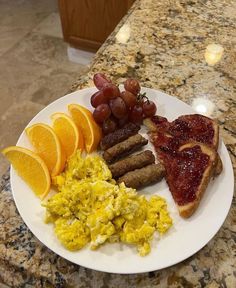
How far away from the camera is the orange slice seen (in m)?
0.89

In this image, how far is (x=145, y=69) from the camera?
1.23 m

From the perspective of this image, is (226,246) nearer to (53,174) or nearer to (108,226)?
(108,226)

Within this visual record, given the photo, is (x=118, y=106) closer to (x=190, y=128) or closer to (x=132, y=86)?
(x=132, y=86)

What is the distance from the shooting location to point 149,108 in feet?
3.21

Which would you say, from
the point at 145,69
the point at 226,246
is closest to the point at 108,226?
the point at 226,246

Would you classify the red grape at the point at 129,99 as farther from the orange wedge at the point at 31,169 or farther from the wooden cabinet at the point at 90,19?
the wooden cabinet at the point at 90,19

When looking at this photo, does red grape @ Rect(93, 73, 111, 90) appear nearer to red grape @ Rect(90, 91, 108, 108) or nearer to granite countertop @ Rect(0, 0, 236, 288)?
red grape @ Rect(90, 91, 108, 108)

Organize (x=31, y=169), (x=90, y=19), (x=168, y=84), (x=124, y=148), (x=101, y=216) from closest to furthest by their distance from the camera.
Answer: (x=101, y=216)
(x=31, y=169)
(x=124, y=148)
(x=168, y=84)
(x=90, y=19)

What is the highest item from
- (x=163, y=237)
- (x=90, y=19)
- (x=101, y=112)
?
(x=101, y=112)

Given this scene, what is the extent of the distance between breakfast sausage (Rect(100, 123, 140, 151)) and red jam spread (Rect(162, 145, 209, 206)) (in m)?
0.12

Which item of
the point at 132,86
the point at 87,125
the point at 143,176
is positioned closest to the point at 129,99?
the point at 132,86

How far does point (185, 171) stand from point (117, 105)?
0.27 meters

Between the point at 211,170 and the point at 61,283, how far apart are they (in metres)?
0.45

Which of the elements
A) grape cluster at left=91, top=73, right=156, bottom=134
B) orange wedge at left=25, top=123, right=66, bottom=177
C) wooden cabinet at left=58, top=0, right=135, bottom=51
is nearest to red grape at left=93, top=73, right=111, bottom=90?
grape cluster at left=91, top=73, right=156, bottom=134
